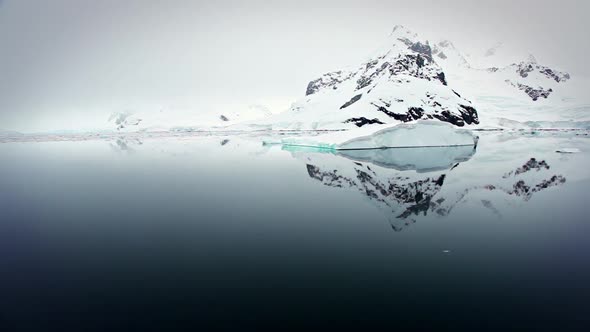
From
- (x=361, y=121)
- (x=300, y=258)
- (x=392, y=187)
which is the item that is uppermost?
(x=361, y=121)

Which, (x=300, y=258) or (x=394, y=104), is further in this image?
(x=394, y=104)

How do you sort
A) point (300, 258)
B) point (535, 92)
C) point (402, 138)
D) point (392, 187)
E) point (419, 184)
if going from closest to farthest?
1. point (300, 258)
2. point (392, 187)
3. point (419, 184)
4. point (402, 138)
5. point (535, 92)

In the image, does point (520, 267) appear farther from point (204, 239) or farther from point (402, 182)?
point (402, 182)

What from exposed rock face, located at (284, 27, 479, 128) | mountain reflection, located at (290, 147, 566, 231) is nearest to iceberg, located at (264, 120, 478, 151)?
mountain reflection, located at (290, 147, 566, 231)

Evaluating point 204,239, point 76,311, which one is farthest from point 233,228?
point 76,311

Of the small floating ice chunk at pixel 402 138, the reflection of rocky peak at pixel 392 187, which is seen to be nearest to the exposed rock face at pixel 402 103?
the small floating ice chunk at pixel 402 138

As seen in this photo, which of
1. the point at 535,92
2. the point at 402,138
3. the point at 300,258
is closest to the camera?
the point at 300,258

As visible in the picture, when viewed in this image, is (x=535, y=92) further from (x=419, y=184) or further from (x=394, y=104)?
(x=419, y=184)

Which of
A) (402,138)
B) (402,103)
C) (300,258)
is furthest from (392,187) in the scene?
(402,103)

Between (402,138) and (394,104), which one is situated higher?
(394,104)
